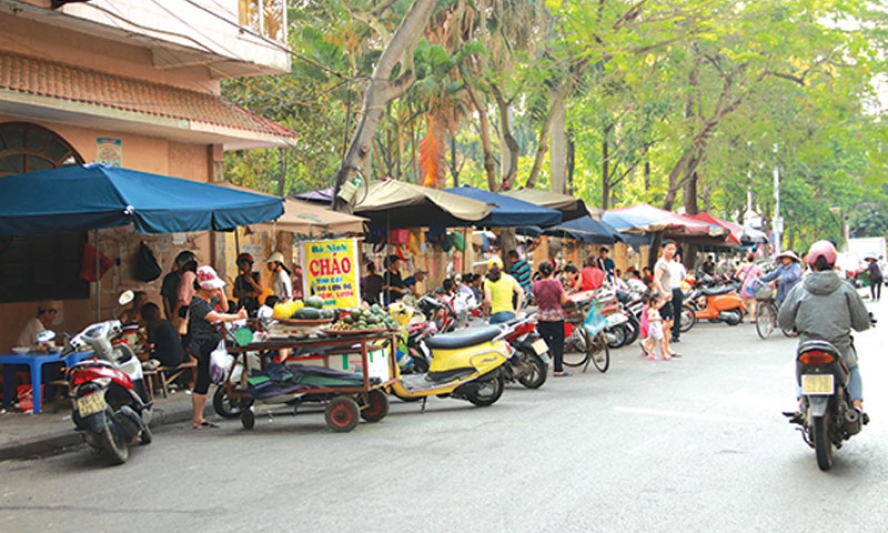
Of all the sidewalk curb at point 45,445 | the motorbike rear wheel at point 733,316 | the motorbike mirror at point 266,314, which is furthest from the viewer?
the motorbike rear wheel at point 733,316

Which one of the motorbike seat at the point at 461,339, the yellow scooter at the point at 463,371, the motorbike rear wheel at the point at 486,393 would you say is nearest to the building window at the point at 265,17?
the motorbike seat at the point at 461,339

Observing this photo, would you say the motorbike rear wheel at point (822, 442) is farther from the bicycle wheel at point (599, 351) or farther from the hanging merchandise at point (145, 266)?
the hanging merchandise at point (145, 266)

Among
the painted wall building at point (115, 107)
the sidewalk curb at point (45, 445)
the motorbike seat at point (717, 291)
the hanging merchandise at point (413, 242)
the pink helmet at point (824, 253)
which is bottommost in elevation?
the sidewalk curb at point (45, 445)

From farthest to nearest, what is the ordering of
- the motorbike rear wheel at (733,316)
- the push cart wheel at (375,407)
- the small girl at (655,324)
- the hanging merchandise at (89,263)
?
the motorbike rear wheel at (733,316), the small girl at (655,324), the hanging merchandise at (89,263), the push cart wheel at (375,407)

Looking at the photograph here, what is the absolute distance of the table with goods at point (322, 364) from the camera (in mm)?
9445

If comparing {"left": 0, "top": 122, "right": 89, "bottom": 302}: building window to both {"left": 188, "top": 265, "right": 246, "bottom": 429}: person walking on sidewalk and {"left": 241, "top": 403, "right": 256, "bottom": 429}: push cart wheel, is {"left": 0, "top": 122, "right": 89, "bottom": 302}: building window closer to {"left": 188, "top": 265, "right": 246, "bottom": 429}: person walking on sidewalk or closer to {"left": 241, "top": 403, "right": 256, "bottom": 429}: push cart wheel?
{"left": 188, "top": 265, "right": 246, "bottom": 429}: person walking on sidewalk

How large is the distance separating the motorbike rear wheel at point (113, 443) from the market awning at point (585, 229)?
14092 mm

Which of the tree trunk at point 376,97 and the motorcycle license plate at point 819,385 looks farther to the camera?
the tree trunk at point 376,97

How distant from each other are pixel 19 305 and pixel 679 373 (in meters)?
9.67

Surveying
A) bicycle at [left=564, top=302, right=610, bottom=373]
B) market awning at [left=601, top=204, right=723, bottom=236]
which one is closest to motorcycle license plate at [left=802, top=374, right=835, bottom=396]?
bicycle at [left=564, top=302, right=610, bottom=373]

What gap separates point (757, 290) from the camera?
19.8 m

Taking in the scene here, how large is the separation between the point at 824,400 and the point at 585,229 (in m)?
14.5

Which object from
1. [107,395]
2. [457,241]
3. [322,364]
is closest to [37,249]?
[107,395]

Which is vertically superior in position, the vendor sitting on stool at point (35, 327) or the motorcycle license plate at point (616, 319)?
the vendor sitting on stool at point (35, 327)
